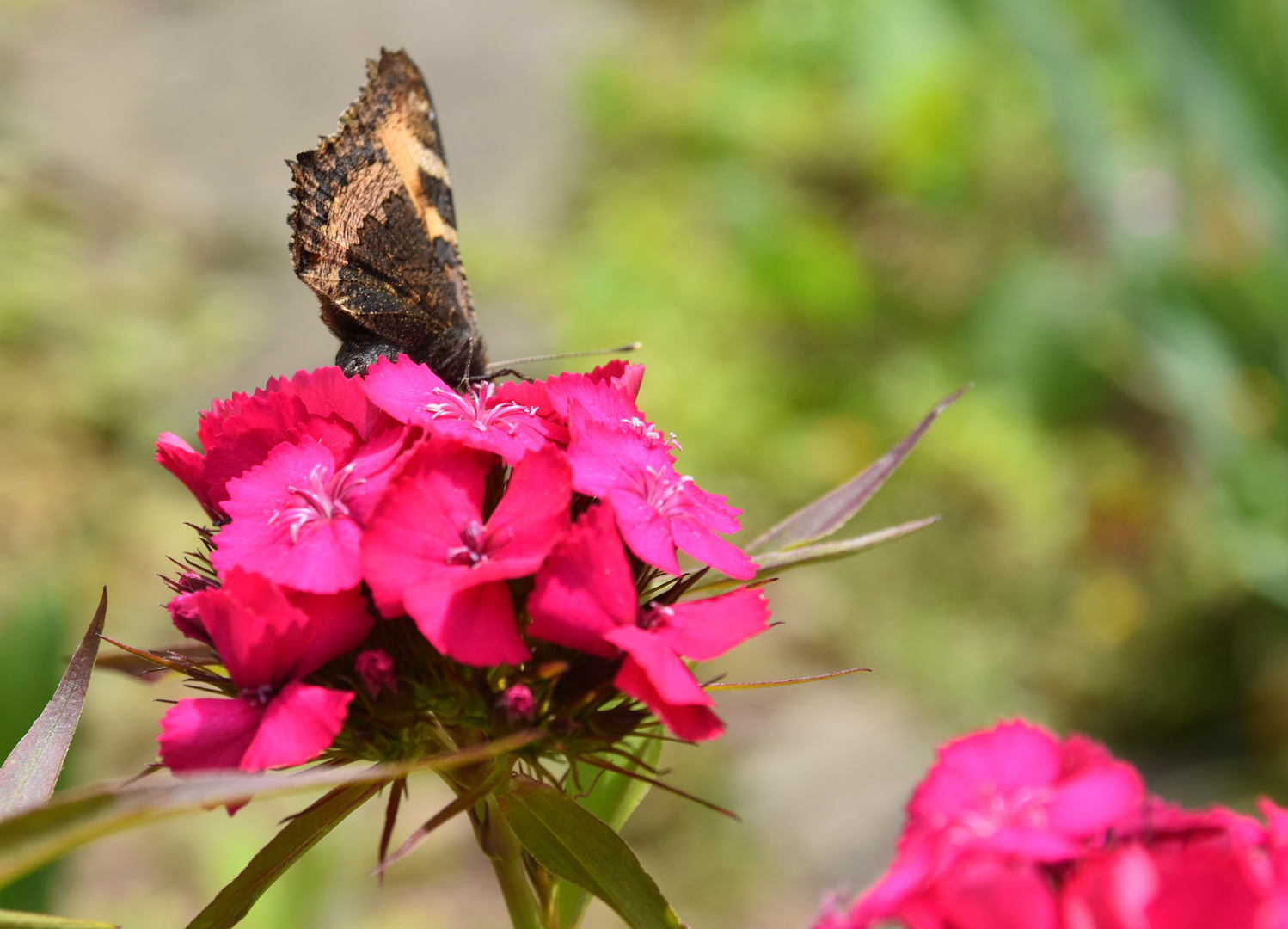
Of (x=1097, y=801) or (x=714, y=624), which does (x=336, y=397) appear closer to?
(x=714, y=624)

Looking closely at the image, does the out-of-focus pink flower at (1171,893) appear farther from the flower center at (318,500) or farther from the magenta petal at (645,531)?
the flower center at (318,500)

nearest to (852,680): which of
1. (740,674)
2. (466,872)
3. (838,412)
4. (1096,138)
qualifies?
(740,674)

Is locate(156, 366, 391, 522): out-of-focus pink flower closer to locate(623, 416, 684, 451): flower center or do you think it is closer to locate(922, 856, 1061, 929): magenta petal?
locate(623, 416, 684, 451): flower center

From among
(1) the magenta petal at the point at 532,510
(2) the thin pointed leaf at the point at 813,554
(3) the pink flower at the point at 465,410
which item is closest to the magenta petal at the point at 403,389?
(3) the pink flower at the point at 465,410

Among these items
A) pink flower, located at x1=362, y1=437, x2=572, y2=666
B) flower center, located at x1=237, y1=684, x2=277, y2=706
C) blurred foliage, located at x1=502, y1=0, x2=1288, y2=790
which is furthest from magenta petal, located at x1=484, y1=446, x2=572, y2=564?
blurred foliage, located at x1=502, y1=0, x2=1288, y2=790

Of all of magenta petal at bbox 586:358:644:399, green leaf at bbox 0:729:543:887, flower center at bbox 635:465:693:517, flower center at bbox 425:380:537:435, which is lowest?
green leaf at bbox 0:729:543:887

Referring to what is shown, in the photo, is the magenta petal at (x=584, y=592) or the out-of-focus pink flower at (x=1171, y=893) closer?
the out-of-focus pink flower at (x=1171, y=893)

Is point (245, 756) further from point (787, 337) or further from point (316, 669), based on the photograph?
point (787, 337)
